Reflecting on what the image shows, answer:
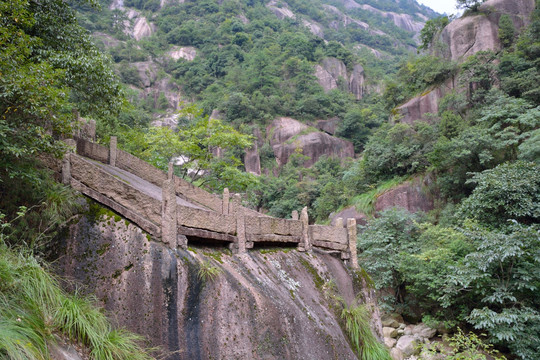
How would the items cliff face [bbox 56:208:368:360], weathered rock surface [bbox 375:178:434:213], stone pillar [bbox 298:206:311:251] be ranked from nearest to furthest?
cliff face [bbox 56:208:368:360], stone pillar [bbox 298:206:311:251], weathered rock surface [bbox 375:178:434:213]

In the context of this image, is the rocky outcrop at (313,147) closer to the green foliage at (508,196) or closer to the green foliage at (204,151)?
the green foliage at (204,151)

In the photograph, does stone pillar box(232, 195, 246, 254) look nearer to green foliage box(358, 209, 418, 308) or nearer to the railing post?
the railing post

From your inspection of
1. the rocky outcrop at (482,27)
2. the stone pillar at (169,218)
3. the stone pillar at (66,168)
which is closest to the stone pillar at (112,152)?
the stone pillar at (66,168)

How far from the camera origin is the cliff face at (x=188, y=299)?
23.6 feet

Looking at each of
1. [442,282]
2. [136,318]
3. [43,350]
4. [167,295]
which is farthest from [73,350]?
[442,282]

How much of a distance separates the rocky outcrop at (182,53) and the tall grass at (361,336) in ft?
223

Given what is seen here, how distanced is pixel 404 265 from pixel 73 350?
49.6 ft

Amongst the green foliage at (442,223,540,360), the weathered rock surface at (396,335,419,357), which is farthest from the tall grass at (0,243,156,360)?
the weathered rock surface at (396,335,419,357)

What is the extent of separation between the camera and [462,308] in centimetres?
1612

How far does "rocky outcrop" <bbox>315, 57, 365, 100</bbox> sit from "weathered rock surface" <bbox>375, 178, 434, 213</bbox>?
3755 centimetres

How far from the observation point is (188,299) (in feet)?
24.8

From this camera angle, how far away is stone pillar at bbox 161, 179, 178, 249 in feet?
26.6

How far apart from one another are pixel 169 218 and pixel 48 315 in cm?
282

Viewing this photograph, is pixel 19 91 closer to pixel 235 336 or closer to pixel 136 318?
pixel 136 318
